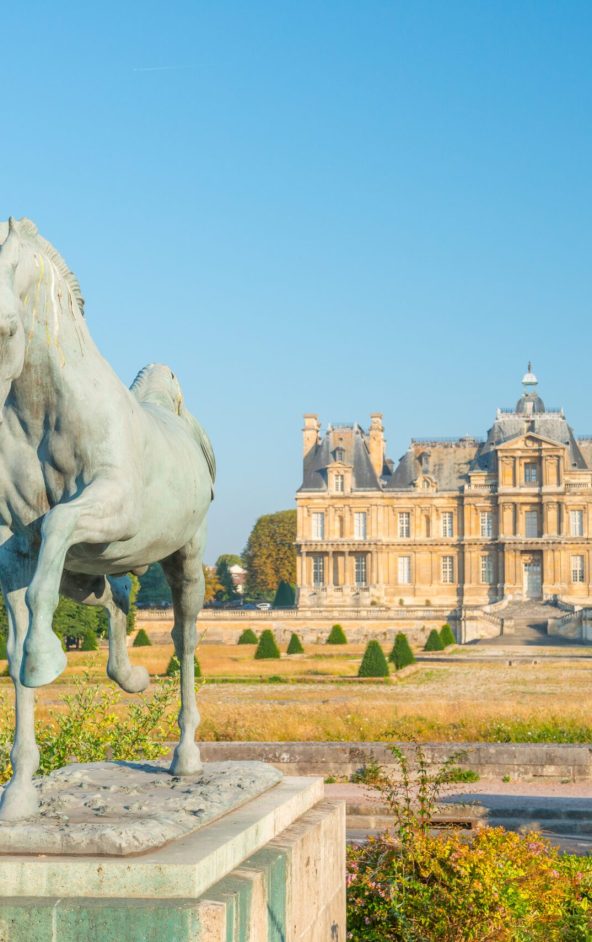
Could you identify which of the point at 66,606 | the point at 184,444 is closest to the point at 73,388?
the point at 184,444

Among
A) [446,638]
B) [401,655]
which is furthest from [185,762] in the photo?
[446,638]

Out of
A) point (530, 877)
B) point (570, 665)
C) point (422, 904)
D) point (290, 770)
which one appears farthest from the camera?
point (570, 665)

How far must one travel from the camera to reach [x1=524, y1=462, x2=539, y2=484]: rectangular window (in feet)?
182

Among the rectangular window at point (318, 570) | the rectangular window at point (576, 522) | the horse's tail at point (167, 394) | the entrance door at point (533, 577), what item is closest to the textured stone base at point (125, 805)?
the horse's tail at point (167, 394)

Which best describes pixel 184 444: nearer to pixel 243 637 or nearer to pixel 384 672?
pixel 384 672

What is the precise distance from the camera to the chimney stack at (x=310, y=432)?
2296 inches

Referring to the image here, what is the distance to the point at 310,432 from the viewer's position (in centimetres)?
5838

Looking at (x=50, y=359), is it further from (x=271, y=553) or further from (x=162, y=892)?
→ (x=271, y=553)

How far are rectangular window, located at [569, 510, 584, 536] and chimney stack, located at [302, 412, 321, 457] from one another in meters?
12.9

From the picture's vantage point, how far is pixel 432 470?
2275 inches

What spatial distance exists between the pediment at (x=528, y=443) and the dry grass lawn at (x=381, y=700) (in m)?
24.9

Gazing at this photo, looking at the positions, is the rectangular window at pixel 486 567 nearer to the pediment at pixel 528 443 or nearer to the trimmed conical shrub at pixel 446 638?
the pediment at pixel 528 443

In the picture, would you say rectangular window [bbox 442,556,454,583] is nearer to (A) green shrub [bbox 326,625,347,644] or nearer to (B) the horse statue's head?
(A) green shrub [bbox 326,625,347,644]

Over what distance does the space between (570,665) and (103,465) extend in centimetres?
2600
